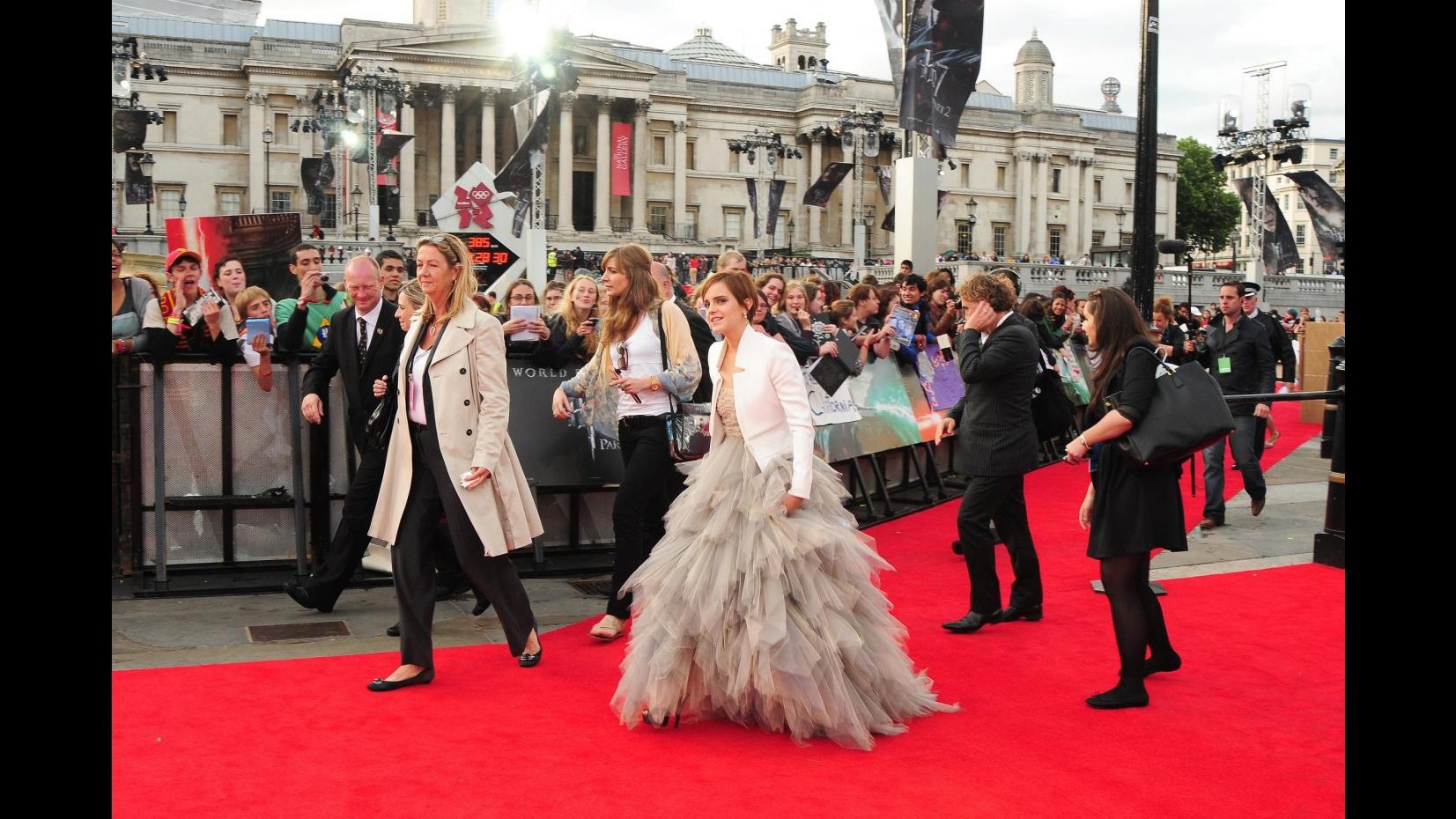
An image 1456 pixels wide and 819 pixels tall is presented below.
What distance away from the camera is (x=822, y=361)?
30.7 ft

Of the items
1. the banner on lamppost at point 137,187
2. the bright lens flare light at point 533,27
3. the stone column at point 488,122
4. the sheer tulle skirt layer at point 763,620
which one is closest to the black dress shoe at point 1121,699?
the sheer tulle skirt layer at point 763,620

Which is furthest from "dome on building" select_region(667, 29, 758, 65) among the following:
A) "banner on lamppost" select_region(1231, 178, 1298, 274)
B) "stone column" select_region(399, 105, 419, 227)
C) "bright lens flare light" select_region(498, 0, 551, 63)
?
"bright lens flare light" select_region(498, 0, 551, 63)

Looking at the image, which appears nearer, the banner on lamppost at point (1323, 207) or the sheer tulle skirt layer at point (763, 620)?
the sheer tulle skirt layer at point (763, 620)

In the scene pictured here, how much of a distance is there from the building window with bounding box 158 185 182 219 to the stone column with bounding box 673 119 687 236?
84.8ft

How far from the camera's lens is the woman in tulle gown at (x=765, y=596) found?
4.65 meters

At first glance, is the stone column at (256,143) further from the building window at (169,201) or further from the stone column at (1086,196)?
the stone column at (1086,196)

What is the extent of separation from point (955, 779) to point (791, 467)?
125 cm

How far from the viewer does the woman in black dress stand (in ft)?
17.2

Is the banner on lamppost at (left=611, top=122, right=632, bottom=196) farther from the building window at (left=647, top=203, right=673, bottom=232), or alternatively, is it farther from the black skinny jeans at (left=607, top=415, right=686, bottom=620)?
the black skinny jeans at (left=607, top=415, right=686, bottom=620)

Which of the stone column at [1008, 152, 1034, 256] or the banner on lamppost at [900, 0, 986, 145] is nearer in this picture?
the banner on lamppost at [900, 0, 986, 145]

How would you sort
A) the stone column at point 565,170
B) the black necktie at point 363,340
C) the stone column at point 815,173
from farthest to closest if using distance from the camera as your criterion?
1. the stone column at point 815,173
2. the stone column at point 565,170
3. the black necktie at point 363,340

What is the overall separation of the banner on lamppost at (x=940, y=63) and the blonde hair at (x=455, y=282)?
10.0 metres
